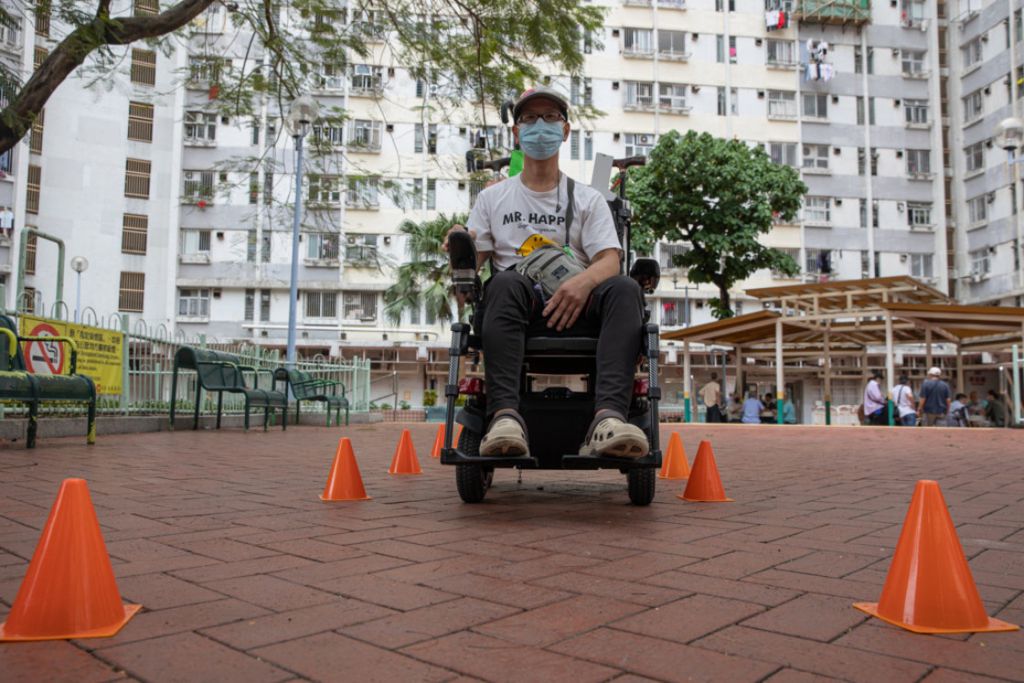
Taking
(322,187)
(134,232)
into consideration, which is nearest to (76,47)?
(322,187)

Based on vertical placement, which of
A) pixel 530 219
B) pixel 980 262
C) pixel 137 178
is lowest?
pixel 530 219

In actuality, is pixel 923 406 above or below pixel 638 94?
below

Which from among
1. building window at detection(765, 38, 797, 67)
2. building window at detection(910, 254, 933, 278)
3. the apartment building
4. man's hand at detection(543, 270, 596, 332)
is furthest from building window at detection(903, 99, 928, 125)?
man's hand at detection(543, 270, 596, 332)

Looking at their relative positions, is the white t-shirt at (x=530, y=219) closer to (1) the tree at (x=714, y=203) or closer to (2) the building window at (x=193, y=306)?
(1) the tree at (x=714, y=203)

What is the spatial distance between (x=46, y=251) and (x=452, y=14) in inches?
1314

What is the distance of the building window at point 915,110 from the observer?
41.6 m

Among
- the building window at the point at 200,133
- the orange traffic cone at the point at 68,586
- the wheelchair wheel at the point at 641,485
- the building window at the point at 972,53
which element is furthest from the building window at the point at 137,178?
the building window at the point at 972,53

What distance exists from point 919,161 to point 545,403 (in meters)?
44.1

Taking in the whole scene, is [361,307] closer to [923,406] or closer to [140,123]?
[140,123]

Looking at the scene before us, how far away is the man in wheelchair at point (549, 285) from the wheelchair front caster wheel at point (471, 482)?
1.29 ft

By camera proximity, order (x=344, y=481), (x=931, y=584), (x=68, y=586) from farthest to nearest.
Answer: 1. (x=344, y=481)
2. (x=931, y=584)
3. (x=68, y=586)

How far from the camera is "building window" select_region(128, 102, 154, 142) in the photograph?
3753cm

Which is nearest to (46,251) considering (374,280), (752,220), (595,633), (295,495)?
(374,280)

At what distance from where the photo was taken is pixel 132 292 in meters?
37.2
